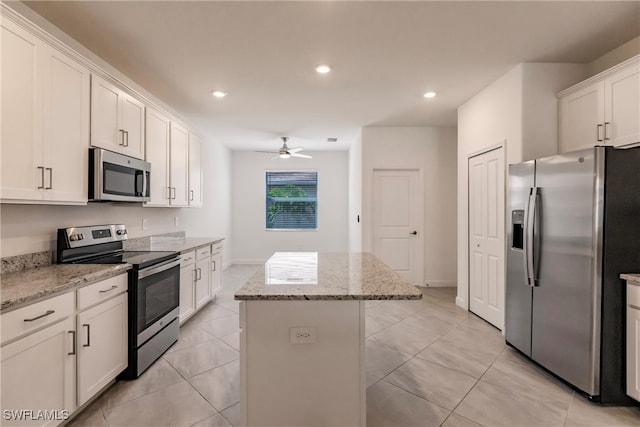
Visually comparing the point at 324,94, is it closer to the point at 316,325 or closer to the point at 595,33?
the point at 595,33

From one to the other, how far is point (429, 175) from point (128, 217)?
4.34 metres

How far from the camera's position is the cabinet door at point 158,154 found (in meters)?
3.04

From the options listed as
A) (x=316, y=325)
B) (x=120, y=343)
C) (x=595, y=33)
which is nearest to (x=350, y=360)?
(x=316, y=325)

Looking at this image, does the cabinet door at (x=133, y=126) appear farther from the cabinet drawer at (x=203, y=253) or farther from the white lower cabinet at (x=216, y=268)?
the white lower cabinet at (x=216, y=268)

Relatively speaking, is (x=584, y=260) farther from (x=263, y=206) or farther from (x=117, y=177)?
(x=263, y=206)

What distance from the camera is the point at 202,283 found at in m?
3.69

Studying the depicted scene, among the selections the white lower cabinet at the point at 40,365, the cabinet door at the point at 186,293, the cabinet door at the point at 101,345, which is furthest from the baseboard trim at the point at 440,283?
the white lower cabinet at the point at 40,365

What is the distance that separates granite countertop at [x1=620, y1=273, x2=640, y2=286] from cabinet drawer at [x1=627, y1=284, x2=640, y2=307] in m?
0.03

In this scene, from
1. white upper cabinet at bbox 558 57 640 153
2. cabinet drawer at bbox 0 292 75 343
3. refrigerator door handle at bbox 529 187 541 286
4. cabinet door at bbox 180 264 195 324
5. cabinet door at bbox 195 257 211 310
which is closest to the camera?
cabinet drawer at bbox 0 292 75 343

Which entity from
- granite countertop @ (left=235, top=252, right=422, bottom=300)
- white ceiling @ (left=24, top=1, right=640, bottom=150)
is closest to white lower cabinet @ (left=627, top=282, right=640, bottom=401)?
granite countertop @ (left=235, top=252, right=422, bottom=300)

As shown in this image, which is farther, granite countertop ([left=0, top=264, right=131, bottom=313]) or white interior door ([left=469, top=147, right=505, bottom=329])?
white interior door ([left=469, top=147, right=505, bottom=329])

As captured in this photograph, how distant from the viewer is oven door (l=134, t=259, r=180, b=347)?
2301 mm

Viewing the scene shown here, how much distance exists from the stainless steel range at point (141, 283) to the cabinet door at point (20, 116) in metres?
0.63

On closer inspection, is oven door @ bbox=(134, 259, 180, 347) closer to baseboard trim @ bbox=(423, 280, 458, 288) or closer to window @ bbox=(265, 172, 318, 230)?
baseboard trim @ bbox=(423, 280, 458, 288)
